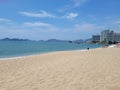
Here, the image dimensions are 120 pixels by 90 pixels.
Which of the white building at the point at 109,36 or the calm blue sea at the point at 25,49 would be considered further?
the white building at the point at 109,36

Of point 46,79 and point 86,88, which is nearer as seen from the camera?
point 86,88

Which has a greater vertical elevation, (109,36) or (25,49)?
(109,36)

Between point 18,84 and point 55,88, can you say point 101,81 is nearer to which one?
point 55,88

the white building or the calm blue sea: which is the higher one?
the white building

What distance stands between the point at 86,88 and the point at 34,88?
1544 mm

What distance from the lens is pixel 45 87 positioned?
5.79 m

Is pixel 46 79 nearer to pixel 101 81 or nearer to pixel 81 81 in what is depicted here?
pixel 81 81

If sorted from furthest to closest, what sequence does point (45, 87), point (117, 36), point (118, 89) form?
point (117, 36) < point (45, 87) < point (118, 89)

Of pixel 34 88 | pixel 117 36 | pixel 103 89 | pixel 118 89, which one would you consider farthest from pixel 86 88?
pixel 117 36

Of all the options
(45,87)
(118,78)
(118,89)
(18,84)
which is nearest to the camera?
(118,89)

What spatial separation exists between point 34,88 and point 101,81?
7.38ft

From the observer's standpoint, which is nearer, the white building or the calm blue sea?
the calm blue sea

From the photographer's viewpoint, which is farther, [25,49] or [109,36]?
[109,36]

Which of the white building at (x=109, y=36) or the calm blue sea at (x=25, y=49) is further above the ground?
the white building at (x=109, y=36)
